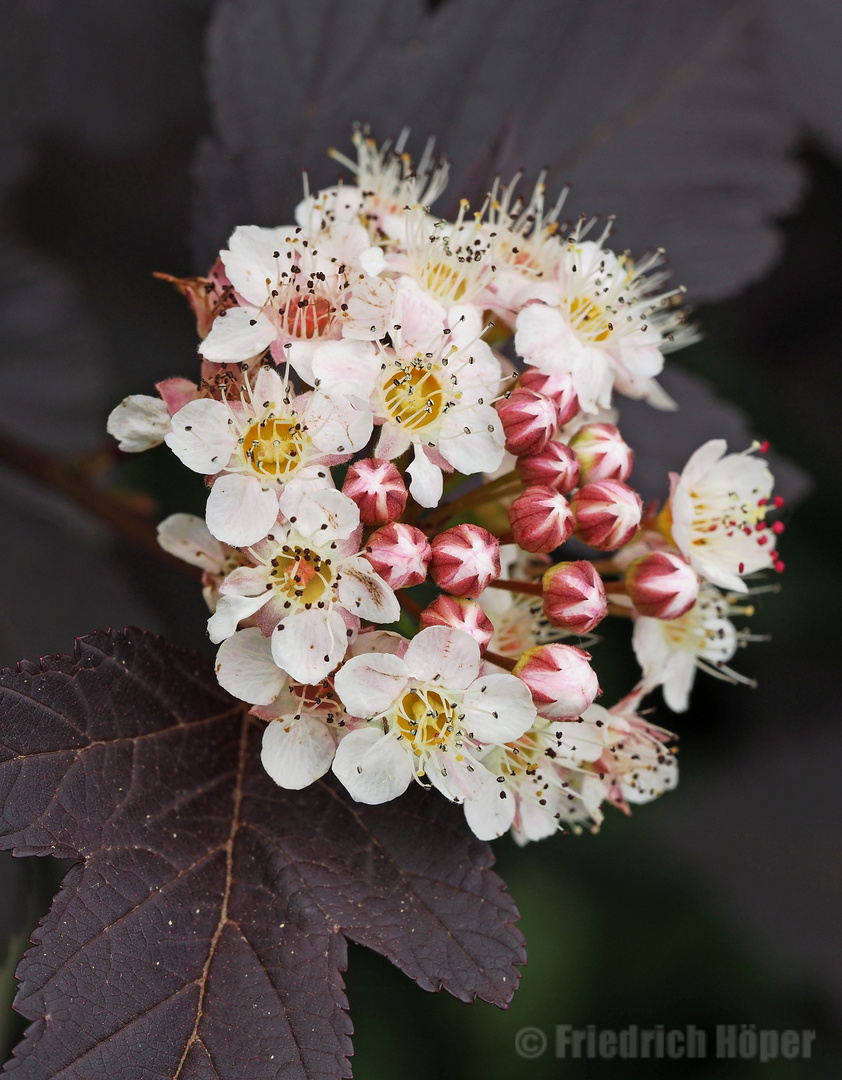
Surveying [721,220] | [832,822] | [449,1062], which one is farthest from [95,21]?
[832,822]

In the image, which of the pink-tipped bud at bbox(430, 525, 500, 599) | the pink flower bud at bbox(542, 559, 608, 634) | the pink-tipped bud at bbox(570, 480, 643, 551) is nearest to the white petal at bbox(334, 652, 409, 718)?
the pink-tipped bud at bbox(430, 525, 500, 599)

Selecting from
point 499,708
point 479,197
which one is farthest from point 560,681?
point 479,197

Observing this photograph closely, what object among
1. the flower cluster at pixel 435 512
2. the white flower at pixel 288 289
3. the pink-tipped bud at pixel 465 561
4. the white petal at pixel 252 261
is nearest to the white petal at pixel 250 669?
the flower cluster at pixel 435 512

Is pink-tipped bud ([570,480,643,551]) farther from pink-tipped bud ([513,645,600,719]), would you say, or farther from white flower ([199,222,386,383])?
white flower ([199,222,386,383])

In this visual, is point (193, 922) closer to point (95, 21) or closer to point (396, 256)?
point (396, 256)

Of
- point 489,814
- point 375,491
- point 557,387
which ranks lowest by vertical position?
point 489,814

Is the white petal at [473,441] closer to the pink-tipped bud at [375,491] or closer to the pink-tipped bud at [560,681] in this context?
the pink-tipped bud at [375,491]

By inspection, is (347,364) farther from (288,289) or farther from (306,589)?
(306,589)
